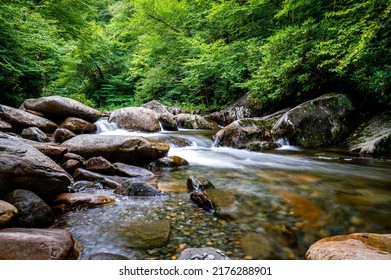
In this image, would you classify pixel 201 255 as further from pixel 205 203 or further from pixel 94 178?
pixel 94 178

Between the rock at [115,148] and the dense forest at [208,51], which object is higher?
the dense forest at [208,51]

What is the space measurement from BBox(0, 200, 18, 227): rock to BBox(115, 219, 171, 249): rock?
105 cm

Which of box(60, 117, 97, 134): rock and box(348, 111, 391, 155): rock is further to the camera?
box(60, 117, 97, 134): rock

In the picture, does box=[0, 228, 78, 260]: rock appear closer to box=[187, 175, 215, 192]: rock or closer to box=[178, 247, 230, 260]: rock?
box=[178, 247, 230, 260]: rock

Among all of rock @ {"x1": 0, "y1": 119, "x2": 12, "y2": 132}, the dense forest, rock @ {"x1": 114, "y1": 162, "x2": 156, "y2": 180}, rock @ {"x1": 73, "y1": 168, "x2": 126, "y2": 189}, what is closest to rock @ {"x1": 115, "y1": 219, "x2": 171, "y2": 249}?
rock @ {"x1": 73, "y1": 168, "x2": 126, "y2": 189}

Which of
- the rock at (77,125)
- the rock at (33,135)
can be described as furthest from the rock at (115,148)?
the rock at (77,125)

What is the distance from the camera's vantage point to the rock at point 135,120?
29.8ft

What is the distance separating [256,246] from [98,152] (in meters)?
3.86

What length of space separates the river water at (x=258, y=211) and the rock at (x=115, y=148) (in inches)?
29.8

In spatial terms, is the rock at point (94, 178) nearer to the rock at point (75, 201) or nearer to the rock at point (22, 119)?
the rock at point (75, 201)

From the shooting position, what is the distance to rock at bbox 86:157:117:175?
15.4 feet

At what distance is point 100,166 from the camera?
4.71 m

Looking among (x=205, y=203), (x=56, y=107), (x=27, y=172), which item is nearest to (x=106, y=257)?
(x=205, y=203)

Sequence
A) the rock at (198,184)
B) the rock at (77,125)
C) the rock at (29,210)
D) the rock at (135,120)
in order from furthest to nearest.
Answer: the rock at (135,120), the rock at (77,125), the rock at (198,184), the rock at (29,210)
